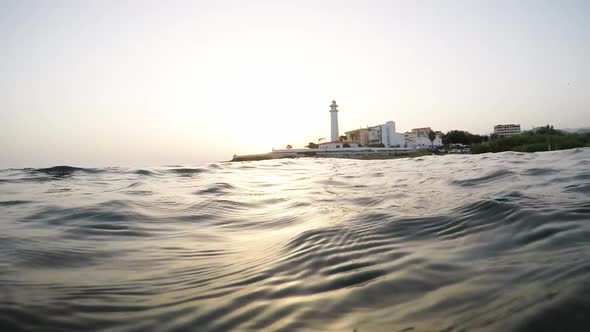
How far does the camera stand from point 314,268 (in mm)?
1909

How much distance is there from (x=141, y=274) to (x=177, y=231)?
122 cm

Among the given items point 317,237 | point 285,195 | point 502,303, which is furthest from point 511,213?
point 285,195

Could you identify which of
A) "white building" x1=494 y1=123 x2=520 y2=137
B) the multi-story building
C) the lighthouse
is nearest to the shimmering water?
the lighthouse

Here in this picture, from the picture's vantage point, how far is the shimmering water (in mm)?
1278

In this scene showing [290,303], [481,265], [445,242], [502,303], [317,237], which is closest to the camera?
[502,303]

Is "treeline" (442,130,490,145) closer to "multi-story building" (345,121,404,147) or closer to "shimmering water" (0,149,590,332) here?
"multi-story building" (345,121,404,147)

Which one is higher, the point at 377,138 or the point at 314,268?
the point at 377,138

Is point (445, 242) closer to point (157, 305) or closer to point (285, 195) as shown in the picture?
point (157, 305)

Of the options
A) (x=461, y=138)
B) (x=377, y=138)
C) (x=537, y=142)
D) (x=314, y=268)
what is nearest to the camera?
(x=314, y=268)

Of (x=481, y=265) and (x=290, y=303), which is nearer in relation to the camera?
(x=290, y=303)

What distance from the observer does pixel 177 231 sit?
3131 mm

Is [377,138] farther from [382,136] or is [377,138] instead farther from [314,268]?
[314,268]

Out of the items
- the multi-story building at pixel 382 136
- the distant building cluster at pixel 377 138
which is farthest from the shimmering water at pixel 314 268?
the multi-story building at pixel 382 136

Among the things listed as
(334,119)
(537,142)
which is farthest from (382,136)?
(537,142)
